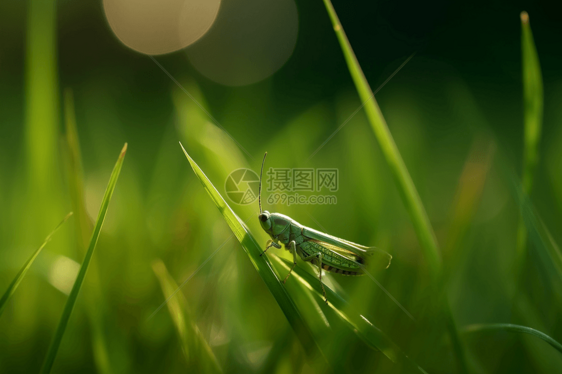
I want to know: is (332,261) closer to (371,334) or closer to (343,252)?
(343,252)

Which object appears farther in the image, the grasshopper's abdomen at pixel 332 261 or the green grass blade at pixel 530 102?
the grasshopper's abdomen at pixel 332 261

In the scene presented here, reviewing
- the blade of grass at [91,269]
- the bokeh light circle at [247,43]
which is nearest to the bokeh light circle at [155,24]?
the bokeh light circle at [247,43]

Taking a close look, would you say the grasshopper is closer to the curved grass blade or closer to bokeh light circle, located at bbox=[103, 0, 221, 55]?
the curved grass blade

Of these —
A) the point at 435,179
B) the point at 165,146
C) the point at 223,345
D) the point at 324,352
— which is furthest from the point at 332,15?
the point at 435,179

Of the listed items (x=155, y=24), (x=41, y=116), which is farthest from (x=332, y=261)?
(x=155, y=24)

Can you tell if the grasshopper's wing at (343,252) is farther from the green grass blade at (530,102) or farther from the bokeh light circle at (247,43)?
the bokeh light circle at (247,43)
